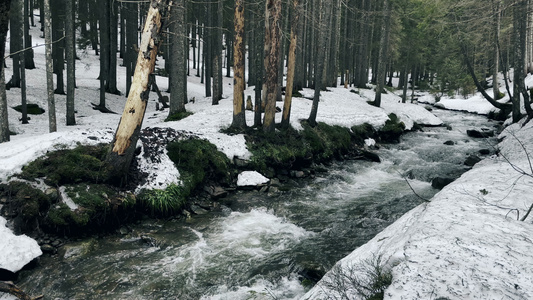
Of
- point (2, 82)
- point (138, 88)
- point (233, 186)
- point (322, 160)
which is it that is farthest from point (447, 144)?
point (2, 82)

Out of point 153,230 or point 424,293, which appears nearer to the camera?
point 424,293

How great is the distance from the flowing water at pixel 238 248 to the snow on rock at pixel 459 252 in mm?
1825

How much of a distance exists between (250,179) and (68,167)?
16.3ft

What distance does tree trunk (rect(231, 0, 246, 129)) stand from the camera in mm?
10829

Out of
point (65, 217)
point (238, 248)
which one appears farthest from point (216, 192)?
point (65, 217)

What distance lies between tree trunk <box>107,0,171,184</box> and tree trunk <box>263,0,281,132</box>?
4609 millimetres

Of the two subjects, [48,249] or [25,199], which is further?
[25,199]

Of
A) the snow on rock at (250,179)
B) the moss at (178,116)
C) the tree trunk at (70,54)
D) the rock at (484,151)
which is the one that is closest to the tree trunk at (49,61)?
the tree trunk at (70,54)

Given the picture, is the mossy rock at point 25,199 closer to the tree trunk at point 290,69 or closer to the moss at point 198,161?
the moss at point 198,161

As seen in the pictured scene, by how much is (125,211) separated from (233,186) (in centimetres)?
341

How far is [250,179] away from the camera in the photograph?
33.1ft

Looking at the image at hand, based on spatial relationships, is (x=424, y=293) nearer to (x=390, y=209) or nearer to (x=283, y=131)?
(x=390, y=209)

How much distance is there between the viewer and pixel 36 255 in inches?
217

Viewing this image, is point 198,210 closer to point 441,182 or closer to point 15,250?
point 15,250
